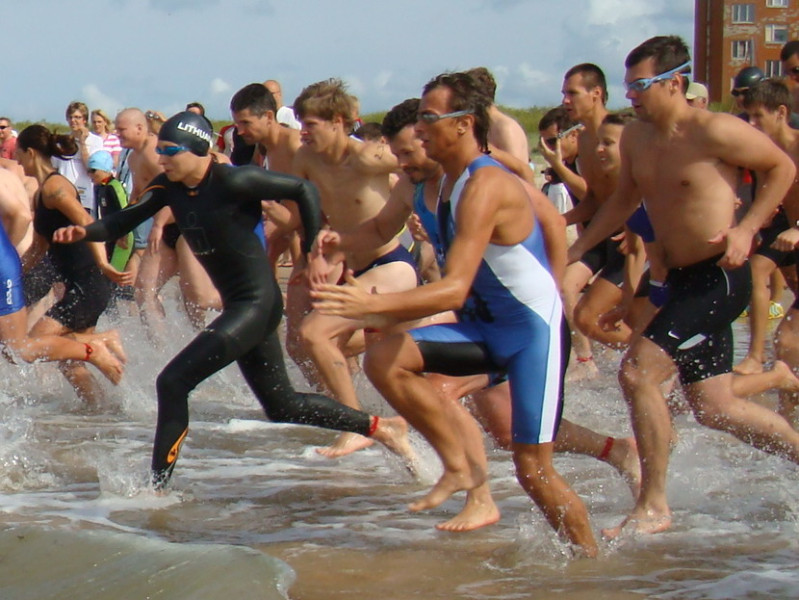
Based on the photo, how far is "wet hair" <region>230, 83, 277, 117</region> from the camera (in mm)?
7812

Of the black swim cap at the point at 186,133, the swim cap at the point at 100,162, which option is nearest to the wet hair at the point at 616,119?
the black swim cap at the point at 186,133

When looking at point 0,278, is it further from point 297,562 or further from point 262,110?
point 297,562

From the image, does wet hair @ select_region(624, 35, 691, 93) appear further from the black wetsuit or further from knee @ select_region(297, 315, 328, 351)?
knee @ select_region(297, 315, 328, 351)

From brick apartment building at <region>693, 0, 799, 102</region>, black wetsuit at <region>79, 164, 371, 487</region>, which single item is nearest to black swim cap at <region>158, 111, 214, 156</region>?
black wetsuit at <region>79, 164, 371, 487</region>

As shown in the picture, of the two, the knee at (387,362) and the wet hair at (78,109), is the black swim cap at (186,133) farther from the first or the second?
the wet hair at (78,109)

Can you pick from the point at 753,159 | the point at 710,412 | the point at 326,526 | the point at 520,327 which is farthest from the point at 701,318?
the point at 326,526

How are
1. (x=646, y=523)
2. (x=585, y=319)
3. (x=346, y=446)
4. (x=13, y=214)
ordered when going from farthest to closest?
(x=585, y=319)
(x=13, y=214)
(x=346, y=446)
(x=646, y=523)

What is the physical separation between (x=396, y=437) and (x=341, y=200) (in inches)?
68.4

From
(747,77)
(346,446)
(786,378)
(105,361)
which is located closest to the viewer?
(786,378)

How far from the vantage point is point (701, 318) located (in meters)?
4.92

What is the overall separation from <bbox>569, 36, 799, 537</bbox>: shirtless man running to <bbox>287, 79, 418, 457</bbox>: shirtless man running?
179cm

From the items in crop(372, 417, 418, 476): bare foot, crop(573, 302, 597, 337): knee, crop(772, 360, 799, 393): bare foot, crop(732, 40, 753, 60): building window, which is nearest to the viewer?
crop(372, 417, 418, 476): bare foot

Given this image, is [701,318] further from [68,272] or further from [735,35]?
[735,35]

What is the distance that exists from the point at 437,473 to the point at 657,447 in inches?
51.1
